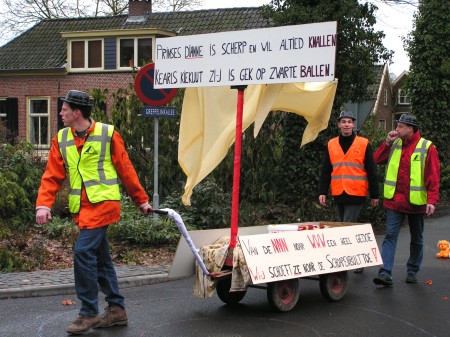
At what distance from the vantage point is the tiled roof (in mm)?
33125

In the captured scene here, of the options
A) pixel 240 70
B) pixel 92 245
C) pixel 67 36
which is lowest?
pixel 92 245

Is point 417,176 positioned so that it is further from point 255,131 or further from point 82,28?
point 82,28

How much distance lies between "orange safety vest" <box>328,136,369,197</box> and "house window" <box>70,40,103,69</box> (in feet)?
83.2

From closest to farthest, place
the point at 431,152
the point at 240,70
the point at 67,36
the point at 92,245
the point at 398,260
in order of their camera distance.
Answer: the point at 92,245, the point at 240,70, the point at 431,152, the point at 398,260, the point at 67,36

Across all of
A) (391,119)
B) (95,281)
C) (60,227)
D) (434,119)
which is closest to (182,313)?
(95,281)

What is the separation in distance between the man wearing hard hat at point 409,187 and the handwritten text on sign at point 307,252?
0.68 meters

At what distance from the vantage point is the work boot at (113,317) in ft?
20.8

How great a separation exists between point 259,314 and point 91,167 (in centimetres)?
201

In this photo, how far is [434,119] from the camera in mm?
20500

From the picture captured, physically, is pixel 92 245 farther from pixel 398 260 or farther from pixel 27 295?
pixel 398 260

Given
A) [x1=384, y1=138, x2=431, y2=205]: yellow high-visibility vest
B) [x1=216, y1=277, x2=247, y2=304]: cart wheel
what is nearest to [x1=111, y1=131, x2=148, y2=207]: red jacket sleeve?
[x1=216, y1=277, x2=247, y2=304]: cart wheel

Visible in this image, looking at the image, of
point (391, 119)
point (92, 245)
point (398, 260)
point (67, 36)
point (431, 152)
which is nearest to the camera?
point (92, 245)

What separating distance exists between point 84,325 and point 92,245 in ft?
2.09

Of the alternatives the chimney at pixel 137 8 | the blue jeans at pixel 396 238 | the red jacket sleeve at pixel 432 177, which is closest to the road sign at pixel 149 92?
the blue jeans at pixel 396 238
